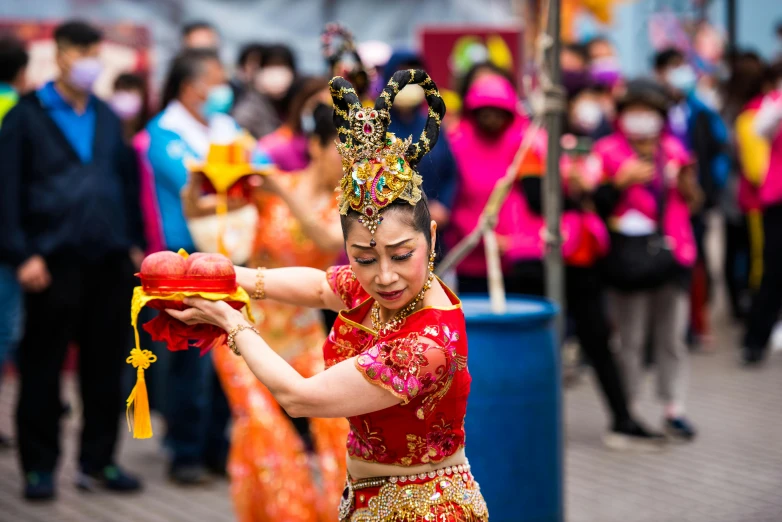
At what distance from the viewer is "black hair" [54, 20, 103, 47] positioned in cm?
587

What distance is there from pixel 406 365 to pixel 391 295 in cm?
19

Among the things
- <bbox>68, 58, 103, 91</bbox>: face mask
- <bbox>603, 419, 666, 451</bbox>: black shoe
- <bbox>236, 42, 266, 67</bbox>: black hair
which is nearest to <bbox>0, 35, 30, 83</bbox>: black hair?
<bbox>68, 58, 103, 91</bbox>: face mask

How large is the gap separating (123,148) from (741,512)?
3.65m

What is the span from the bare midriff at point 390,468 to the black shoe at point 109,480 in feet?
10.4

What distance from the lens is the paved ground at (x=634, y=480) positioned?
5.57m

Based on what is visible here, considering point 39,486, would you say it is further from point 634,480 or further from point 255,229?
point 634,480

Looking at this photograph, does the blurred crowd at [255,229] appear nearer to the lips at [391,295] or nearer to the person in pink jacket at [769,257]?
the person in pink jacket at [769,257]

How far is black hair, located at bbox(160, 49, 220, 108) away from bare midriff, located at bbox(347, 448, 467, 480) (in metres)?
3.43

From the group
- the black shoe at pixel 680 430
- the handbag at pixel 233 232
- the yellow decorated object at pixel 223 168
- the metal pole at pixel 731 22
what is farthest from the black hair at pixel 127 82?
the metal pole at pixel 731 22

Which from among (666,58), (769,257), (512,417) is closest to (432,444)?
(512,417)

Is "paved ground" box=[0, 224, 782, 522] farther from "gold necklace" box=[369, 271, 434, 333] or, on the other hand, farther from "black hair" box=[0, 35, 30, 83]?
"gold necklace" box=[369, 271, 434, 333]

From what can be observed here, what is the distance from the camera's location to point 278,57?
8039 mm

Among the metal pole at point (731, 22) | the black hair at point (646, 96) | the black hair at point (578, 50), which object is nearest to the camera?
the black hair at point (646, 96)

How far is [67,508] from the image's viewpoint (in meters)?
5.67
